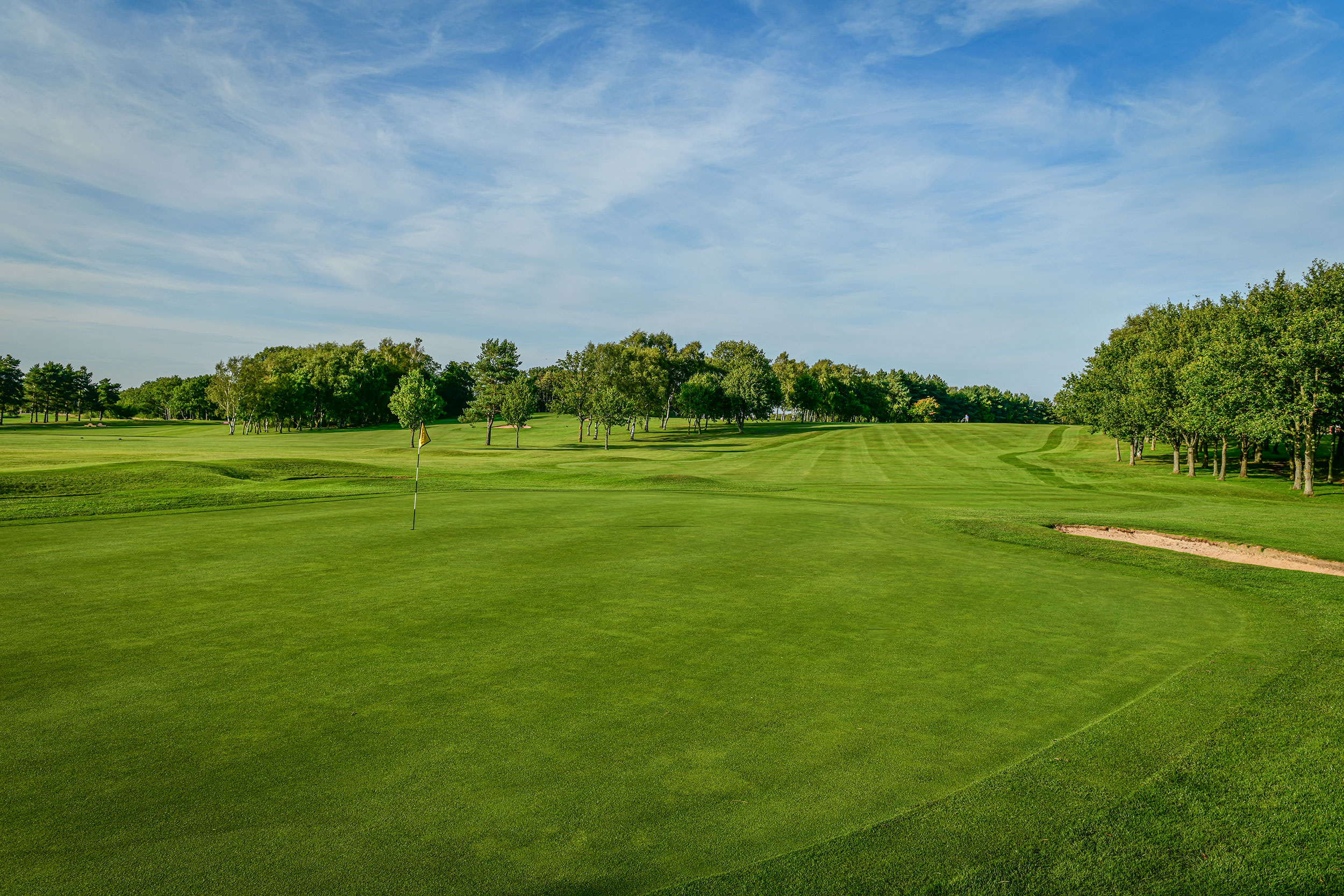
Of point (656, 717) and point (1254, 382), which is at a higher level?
point (1254, 382)

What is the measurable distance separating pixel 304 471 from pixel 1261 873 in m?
40.8

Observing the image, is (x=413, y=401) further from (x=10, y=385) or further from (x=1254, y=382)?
(x=10, y=385)

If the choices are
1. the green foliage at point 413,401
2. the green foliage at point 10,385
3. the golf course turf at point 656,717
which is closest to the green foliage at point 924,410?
the green foliage at point 413,401

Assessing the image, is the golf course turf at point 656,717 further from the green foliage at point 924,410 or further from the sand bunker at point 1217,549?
the green foliage at point 924,410

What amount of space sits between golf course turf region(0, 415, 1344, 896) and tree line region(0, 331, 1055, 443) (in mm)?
56973

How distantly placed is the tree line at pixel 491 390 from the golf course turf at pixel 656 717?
57.0 m

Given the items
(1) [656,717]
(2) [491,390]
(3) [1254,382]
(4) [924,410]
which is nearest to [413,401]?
(2) [491,390]

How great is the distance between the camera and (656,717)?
656 centimetres

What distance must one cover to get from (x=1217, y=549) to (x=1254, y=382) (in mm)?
26093

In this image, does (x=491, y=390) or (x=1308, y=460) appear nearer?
(x=1308, y=460)

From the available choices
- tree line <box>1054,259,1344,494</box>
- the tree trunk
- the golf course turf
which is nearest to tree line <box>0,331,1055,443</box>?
tree line <box>1054,259,1344,494</box>

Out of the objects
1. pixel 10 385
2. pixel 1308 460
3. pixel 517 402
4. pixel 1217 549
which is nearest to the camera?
pixel 1217 549

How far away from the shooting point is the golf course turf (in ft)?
14.9

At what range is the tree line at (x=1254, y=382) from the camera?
113 feet
